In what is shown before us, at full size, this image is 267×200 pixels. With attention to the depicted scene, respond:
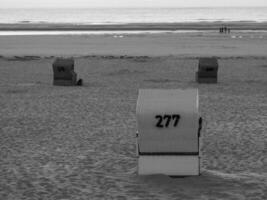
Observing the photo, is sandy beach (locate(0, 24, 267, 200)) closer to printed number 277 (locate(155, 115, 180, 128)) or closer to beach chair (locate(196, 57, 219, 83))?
beach chair (locate(196, 57, 219, 83))

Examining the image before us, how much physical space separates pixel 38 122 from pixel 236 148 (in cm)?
488

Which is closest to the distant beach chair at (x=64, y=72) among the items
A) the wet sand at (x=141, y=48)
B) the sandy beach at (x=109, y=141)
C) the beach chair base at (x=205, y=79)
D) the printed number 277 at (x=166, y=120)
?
the sandy beach at (x=109, y=141)

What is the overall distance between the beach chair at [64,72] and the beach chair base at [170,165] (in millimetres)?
12443

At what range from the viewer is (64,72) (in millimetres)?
21000

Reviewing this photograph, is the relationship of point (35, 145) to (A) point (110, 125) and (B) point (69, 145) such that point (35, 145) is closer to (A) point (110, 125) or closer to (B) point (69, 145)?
(B) point (69, 145)

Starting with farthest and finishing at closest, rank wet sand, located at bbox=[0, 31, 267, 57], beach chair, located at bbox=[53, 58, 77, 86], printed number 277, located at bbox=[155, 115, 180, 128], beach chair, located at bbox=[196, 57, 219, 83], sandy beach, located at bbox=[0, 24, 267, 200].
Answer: wet sand, located at bbox=[0, 31, 267, 57], beach chair, located at bbox=[196, 57, 219, 83], beach chair, located at bbox=[53, 58, 77, 86], printed number 277, located at bbox=[155, 115, 180, 128], sandy beach, located at bbox=[0, 24, 267, 200]

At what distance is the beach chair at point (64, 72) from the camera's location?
20.9 metres

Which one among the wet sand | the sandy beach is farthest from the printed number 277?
the wet sand

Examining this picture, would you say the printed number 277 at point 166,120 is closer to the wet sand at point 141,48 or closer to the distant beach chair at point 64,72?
the distant beach chair at point 64,72

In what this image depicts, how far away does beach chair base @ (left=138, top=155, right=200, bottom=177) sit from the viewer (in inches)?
341

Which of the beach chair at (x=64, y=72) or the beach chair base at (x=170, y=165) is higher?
the beach chair base at (x=170, y=165)

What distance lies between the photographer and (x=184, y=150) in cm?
860

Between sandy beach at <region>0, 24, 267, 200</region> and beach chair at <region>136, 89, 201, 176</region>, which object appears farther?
beach chair at <region>136, 89, 201, 176</region>

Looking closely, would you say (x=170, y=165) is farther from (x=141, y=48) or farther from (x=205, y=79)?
(x=141, y=48)
